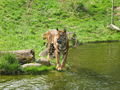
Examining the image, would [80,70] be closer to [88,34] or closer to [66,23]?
[88,34]

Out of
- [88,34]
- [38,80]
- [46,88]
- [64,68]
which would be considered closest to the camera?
[46,88]

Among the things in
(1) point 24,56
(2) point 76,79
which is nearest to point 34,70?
(1) point 24,56

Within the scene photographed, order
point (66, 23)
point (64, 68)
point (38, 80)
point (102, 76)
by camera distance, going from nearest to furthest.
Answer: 1. point (38, 80)
2. point (102, 76)
3. point (64, 68)
4. point (66, 23)

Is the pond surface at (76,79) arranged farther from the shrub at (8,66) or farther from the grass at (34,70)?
the shrub at (8,66)

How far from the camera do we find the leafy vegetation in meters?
27.4

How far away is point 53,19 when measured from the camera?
1400 inches

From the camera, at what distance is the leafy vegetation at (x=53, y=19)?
27391 millimetres

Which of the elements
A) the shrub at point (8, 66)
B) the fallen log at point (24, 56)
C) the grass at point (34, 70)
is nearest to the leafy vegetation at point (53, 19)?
the fallen log at point (24, 56)

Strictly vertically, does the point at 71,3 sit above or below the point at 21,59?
above

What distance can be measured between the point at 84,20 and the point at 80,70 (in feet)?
77.1

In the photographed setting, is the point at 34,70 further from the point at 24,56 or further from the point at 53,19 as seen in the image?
the point at 53,19

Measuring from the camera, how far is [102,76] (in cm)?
1208

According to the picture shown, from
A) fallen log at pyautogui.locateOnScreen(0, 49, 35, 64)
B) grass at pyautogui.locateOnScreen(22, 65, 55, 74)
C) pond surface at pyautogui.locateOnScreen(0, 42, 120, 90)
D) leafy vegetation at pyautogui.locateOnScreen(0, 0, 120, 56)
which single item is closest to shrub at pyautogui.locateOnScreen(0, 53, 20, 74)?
grass at pyautogui.locateOnScreen(22, 65, 55, 74)

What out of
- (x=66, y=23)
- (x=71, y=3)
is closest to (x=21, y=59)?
(x=66, y=23)
